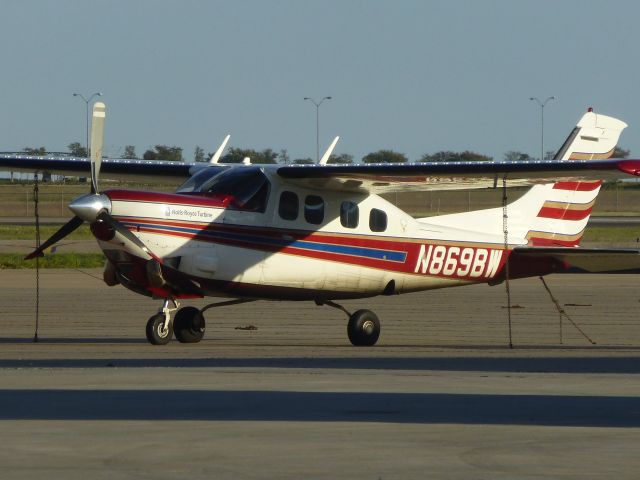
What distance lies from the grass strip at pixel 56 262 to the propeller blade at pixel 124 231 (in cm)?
1839

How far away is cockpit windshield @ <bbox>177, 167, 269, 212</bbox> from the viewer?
16656 mm

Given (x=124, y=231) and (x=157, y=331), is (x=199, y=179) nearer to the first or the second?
(x=124, y=231)

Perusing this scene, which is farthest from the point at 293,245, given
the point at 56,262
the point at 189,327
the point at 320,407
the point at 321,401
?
the point at 56,262

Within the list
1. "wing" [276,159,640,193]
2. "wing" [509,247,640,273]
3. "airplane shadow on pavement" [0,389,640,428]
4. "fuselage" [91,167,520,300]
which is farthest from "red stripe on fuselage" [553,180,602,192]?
"airplane shadow on pavement" [0,389,640,428]

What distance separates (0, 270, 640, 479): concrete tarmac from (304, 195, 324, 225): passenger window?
1661mm

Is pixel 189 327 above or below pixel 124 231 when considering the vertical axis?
below

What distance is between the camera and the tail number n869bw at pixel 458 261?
719 inches

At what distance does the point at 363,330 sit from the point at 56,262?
1899 cm

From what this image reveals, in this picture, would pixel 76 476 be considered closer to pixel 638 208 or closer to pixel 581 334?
pixel 581 334

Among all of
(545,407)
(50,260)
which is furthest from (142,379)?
(50,260)

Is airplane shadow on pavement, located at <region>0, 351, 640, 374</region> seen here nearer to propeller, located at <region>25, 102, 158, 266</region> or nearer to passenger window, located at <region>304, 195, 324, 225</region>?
propeller, located at <region>25, 102, 158, 266</region>

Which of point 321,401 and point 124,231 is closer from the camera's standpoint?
point 321,401

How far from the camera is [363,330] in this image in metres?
17.1

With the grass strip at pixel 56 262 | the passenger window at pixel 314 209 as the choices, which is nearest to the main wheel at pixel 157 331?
the passenger window at pixel 314 209
